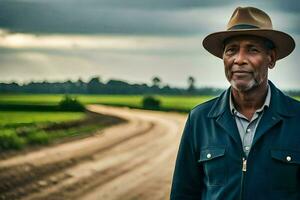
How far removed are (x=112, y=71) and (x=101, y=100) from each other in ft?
0.62

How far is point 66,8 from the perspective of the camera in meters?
4.68

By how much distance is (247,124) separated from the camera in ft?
7.71

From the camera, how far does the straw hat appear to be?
2367 mm

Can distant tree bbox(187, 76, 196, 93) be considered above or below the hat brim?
below

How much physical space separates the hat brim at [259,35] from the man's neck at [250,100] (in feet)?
0.50

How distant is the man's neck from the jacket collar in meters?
0.03

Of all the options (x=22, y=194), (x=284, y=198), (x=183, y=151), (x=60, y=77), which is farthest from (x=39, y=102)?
(x=284, y=198)

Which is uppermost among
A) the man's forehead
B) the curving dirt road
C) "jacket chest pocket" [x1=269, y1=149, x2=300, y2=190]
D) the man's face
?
the man's forehead

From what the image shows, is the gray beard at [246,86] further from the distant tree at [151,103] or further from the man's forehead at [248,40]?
the distant tree at [151,103]

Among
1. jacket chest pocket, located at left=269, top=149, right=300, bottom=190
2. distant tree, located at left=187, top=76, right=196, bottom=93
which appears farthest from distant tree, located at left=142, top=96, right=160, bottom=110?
jacket chest pocket, located at left=269, top=149, right=300, bottom=190

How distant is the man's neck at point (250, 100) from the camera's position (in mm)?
2365

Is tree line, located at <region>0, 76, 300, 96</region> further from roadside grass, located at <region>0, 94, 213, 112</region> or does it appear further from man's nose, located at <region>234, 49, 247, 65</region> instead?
man's nose, located at <region>234, 49, 247, 65</region>

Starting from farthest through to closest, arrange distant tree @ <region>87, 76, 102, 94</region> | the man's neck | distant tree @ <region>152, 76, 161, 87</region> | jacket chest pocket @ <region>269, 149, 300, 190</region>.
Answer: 1. distant tree @ <region>152, 76, 161, 87</region>
2. distant tree @ <region>87, 76, 102, 94</region>
3. the man's neck
4. jacket chest pocket @ <region>269, 149, 300, 190</region>

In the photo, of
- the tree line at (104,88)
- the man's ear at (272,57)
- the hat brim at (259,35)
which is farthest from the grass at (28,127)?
the man's ear at (272,57)
